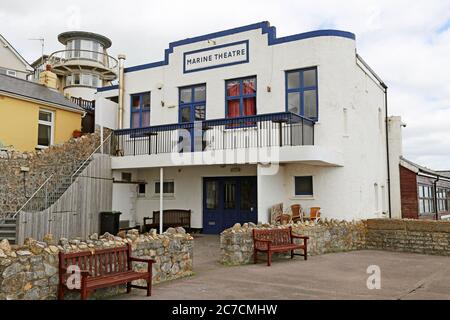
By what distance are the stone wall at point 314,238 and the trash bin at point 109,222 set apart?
19.8ft

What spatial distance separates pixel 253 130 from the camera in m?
13.6

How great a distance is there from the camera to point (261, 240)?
1003cm

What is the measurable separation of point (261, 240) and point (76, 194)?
22.7 ft

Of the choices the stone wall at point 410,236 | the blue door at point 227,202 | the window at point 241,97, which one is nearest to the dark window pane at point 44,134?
the blue door at point 227,202

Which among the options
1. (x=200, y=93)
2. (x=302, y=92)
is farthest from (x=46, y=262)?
(x=200, y=93)

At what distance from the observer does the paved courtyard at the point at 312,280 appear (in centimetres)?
707

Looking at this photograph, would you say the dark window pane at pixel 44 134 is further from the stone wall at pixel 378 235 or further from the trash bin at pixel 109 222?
the stone wall at pixel 378 235

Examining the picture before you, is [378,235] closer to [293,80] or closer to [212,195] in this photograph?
[293,80]

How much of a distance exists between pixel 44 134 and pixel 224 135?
8282 millimetres

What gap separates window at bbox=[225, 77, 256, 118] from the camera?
15.8 m

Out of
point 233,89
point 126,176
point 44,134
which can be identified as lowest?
point 126,176
